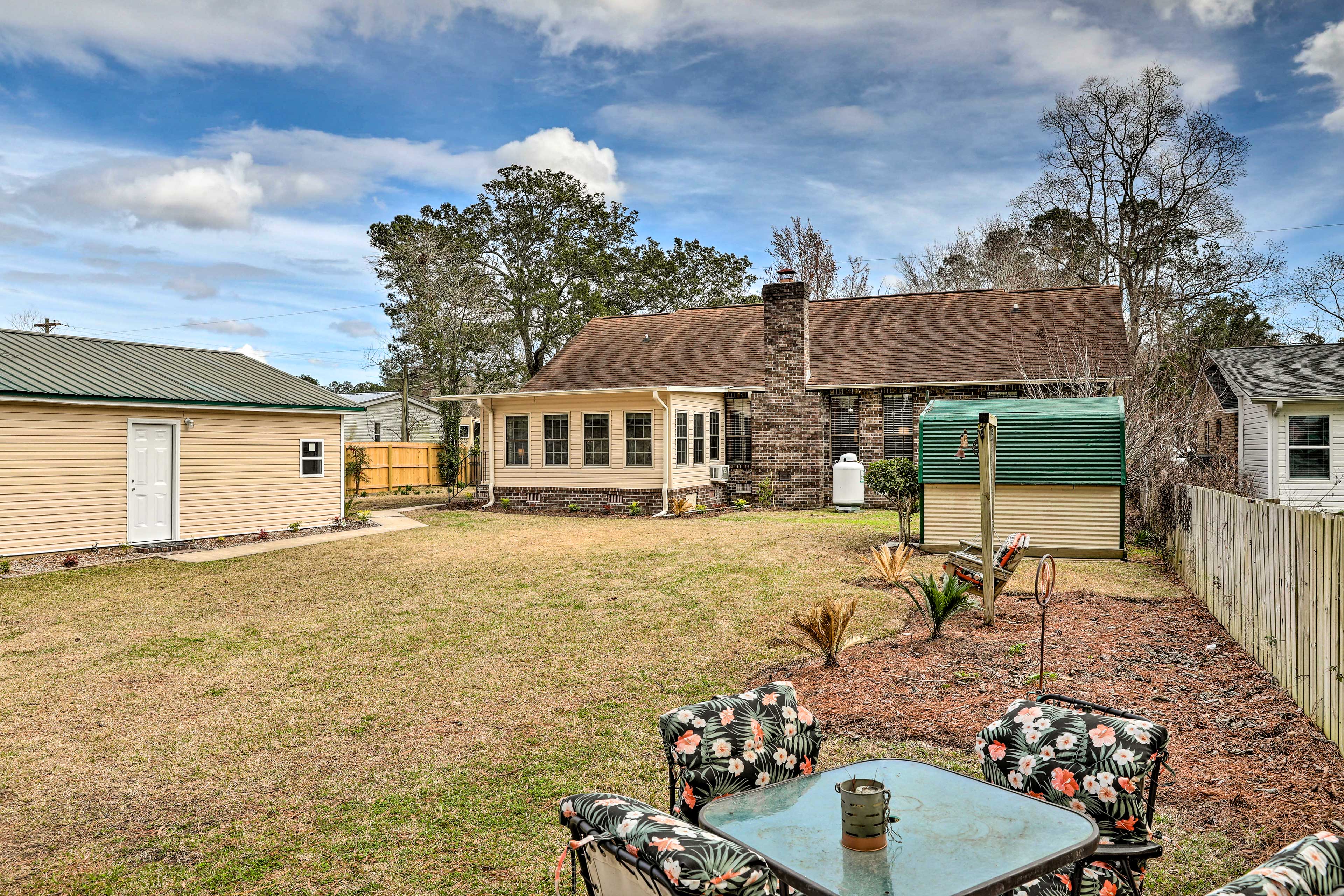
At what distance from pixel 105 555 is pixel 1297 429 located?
944 inches

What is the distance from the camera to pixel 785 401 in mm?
20203

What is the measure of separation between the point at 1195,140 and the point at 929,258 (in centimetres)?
1172

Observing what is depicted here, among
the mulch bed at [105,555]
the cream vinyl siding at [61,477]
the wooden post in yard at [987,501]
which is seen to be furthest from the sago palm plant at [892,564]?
the cream vinyl siding at [61,477]

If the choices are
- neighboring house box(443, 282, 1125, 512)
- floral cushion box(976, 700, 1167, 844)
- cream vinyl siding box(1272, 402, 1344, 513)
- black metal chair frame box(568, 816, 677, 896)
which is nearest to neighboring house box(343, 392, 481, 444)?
neighboring house box(443, 282, 1125, 512)

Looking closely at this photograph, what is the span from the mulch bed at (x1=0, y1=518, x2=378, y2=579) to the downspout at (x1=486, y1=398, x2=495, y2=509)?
5059 mm

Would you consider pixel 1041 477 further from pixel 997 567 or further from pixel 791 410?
pixel 791 410

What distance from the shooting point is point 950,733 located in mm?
5207

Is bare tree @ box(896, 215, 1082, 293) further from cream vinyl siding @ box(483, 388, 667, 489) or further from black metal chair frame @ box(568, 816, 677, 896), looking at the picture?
black metal chair frame @ box(568, 816, 677, 896)

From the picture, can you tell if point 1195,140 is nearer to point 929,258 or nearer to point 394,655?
point 929,258

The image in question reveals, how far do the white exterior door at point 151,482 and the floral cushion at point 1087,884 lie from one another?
15255 millimetres

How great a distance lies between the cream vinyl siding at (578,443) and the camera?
18.6m

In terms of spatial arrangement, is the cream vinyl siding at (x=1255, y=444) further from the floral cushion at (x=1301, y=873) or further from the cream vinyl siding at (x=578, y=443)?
the floral cushion at (x=1301, y=873)

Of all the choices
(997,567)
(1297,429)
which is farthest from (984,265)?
(997,567)

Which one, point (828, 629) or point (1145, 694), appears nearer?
point (1145, 694)
